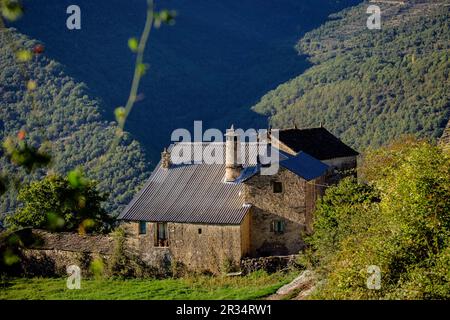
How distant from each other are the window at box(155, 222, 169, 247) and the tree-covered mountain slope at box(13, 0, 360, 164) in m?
31.5

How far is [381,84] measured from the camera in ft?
240

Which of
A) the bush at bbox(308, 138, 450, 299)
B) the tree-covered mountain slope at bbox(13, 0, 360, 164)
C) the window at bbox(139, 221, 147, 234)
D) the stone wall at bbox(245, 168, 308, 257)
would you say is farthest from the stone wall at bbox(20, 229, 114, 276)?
the tree-covered mountain slope at bbox(13, 0, 360, 164)

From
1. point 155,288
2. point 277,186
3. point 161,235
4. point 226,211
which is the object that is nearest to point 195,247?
point 161,235

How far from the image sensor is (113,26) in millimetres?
118812

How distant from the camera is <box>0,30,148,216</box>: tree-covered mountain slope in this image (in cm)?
5738

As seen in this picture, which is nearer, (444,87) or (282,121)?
(444,87)

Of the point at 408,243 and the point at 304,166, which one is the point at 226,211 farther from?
the point at 408,243

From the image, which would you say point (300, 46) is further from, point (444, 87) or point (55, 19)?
point (444, 87)

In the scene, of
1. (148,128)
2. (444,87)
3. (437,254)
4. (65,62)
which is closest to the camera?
(437,254)

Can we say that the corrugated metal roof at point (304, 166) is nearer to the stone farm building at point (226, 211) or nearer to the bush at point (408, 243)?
the stone farm building at point (226, 211)

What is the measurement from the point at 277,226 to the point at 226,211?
2.08 metres

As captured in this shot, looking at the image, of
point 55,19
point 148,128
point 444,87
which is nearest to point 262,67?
point 55,19

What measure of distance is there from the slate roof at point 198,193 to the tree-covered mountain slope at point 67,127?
15.4m

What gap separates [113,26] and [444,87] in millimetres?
64984
